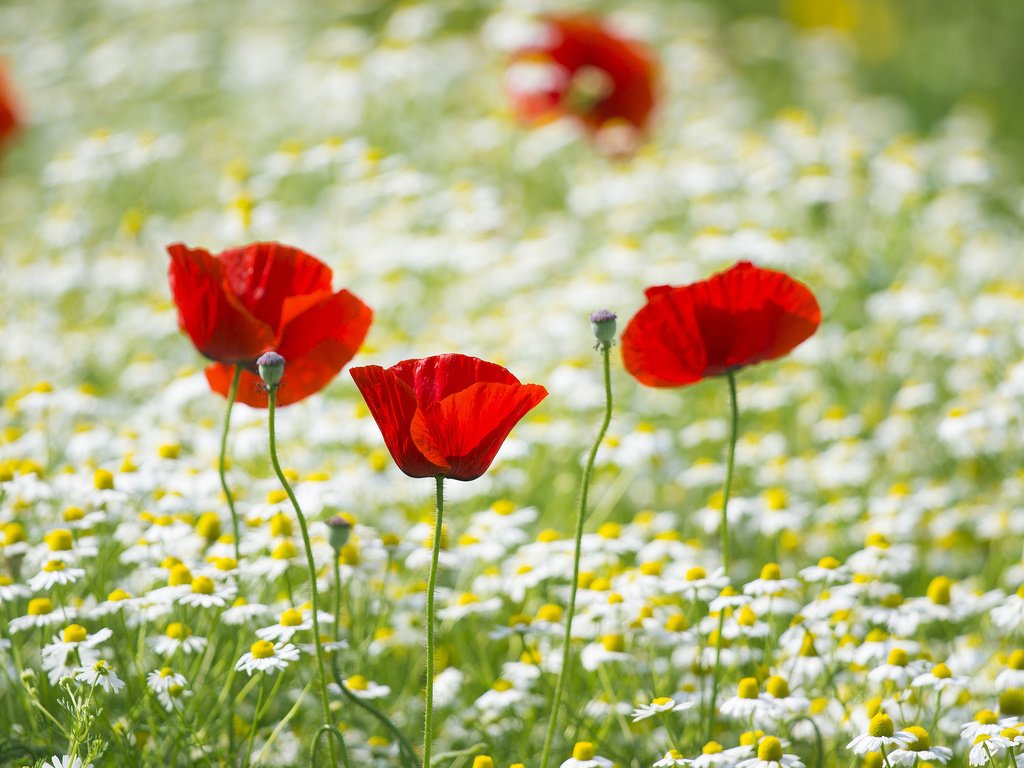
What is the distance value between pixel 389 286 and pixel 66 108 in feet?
8.07

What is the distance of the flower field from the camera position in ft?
5.92

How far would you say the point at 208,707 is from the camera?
2.11 m

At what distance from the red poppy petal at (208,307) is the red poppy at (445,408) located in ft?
1.12

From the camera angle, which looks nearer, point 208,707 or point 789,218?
point 208,707

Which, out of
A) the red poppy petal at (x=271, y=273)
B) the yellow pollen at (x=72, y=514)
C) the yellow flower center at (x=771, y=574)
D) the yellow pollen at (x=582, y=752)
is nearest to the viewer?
the yellow pollen at (x=582, y=752)

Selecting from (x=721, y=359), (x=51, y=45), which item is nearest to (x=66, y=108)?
(x=51, y=45)

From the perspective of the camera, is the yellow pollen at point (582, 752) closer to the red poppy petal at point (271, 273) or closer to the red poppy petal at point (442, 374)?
the red poppy petal at point (442, 374)

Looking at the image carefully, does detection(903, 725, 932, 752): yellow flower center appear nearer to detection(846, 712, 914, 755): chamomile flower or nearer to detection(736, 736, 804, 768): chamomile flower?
detection(846, 712, 914, 755): chamomile flower

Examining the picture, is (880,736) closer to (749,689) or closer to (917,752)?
(917,752)

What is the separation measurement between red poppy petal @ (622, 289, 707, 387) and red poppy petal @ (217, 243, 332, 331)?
0.48 meters

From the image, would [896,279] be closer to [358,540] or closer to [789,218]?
[789,218]

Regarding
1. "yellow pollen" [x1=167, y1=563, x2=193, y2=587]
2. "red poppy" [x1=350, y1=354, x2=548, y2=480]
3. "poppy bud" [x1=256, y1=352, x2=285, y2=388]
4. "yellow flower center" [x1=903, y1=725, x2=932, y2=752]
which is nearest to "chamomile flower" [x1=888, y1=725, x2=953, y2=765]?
"yellow flower center" [x1=903, y1=725, x2=932, y2=752]

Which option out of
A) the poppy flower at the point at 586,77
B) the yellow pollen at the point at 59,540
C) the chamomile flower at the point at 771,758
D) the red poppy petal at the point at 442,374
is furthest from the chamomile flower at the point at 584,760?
the poppy flower at the point at 586,77

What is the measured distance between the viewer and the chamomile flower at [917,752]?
164 centimetres
